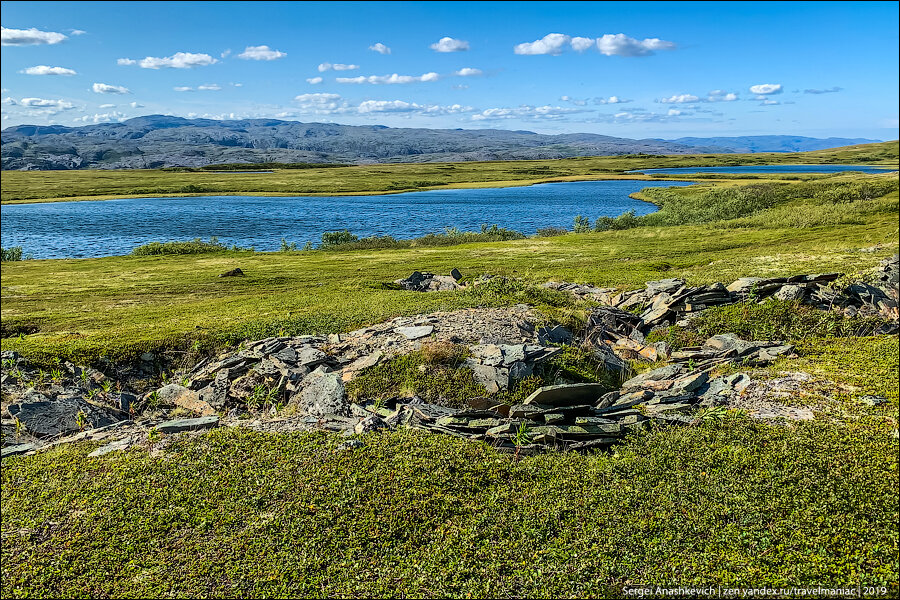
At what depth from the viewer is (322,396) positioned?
50.9 ft

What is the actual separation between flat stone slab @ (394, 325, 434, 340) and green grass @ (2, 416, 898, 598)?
542 cm

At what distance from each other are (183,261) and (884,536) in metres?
49.4

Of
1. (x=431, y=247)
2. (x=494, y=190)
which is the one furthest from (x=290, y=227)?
(x=494, y=190)

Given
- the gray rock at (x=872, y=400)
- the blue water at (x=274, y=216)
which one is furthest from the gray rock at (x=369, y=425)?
the blue water at (x=274, y=216)

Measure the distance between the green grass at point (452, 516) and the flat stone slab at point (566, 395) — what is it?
2.21 meters

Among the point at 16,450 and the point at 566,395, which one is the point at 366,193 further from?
the point at 566,395

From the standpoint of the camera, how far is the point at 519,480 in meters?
11.3

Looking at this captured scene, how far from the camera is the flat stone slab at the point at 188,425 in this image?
1394cm

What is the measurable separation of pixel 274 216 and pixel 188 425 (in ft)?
293

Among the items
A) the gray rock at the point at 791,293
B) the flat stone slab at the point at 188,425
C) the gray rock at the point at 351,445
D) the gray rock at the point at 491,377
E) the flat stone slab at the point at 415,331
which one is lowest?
the gray rock at the point at 351,445

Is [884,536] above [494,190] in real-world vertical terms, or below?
below

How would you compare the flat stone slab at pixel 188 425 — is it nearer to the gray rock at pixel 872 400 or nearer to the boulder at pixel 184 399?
the boulder at pixel 184 399

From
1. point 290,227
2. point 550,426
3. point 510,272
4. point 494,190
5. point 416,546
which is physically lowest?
point 416,546

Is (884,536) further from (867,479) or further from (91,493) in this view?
(91,493)
